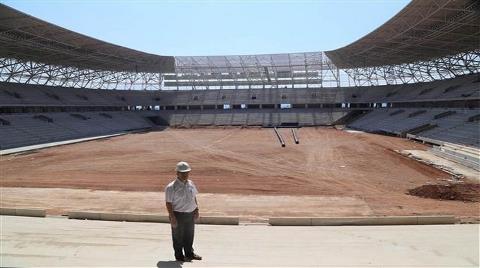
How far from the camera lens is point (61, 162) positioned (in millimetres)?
26906

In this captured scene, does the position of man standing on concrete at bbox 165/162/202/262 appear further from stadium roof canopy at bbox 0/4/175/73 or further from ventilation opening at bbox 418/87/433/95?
ventilation opening at bbox 418/87/433/95

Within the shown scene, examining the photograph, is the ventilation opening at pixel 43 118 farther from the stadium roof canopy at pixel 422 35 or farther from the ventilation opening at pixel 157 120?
the stadium roof canopy at pixel 422 35

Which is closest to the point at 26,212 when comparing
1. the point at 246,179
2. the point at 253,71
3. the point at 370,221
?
the point at 370,221

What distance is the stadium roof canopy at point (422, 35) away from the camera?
99.3 feet

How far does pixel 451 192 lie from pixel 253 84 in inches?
2534

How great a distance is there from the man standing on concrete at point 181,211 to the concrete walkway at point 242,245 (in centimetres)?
22

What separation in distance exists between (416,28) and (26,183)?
111 feet

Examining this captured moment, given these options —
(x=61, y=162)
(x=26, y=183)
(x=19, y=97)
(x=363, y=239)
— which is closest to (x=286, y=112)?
(x=19, y=97)

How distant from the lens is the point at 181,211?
5.47 meters

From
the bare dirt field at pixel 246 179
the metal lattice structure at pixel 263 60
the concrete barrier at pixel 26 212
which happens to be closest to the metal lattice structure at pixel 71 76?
the metal lattice structure at pixel 263 60

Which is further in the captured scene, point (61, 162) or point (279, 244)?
point (61, 162)

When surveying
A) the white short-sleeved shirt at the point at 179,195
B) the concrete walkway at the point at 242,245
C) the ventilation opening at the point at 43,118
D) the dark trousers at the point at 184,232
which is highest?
the ventilation opening at the point at 43,118

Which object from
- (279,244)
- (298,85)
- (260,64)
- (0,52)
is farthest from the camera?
(298,85)

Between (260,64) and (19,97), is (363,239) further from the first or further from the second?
(260,64)
